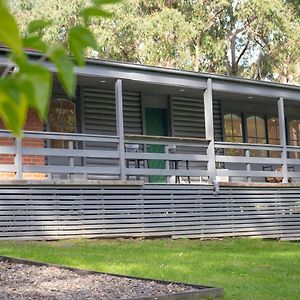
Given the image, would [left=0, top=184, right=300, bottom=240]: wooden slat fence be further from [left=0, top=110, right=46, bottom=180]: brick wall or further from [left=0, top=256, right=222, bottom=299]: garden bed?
[left=0, top=256, right=222, bottom=299]: garden bed

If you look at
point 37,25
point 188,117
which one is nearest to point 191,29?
point 188,117

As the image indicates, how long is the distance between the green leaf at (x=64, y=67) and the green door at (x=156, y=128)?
1617 centimetres

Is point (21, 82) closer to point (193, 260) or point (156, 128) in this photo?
point (193, 260)

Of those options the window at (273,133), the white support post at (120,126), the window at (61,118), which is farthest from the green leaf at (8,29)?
the window at (273,133)

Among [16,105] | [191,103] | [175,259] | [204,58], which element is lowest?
[175,259]

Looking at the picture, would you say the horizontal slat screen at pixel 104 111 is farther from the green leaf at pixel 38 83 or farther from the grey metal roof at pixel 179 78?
the green leaf at pixel 38 83

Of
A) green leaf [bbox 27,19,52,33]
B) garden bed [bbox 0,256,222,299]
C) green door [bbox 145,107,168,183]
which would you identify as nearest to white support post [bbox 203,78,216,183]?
green door [bbox 145,107,168,183]

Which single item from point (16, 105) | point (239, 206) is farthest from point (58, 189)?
point (16, 105)

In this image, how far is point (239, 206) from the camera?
15266 millimetres

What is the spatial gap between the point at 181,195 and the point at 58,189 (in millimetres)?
2953

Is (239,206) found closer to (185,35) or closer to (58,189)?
(58,189)

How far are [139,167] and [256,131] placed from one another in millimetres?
5824

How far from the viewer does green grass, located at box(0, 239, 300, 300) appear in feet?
26.1

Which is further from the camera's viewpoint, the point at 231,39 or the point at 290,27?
the point at 231,39
